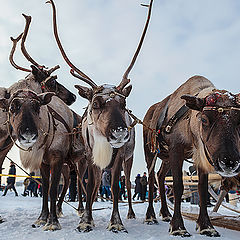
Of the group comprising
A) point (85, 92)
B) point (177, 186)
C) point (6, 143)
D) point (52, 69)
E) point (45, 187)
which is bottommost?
point (45, 187)

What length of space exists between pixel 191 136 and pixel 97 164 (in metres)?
1.57

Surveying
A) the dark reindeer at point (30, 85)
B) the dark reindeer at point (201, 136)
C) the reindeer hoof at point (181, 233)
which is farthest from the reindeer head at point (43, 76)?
the reindeer hoof at point (181, 233)

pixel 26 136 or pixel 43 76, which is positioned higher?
pixel 43 76

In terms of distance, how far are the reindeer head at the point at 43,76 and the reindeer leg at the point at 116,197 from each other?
2020 mm

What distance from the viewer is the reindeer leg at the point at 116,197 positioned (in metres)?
3.96

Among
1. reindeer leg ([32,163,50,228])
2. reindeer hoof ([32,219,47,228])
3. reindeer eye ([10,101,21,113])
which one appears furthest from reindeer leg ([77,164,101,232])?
reindeer eye ([10,101,21,113])

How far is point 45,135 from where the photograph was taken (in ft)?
14.7

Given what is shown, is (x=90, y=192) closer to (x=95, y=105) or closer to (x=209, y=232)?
(x=95, y=105)

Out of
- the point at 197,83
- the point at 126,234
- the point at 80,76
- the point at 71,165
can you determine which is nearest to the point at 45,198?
the point at 71,165

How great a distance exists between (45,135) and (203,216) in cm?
270

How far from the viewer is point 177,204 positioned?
373cm

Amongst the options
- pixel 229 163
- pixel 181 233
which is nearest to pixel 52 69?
pixel 181 233

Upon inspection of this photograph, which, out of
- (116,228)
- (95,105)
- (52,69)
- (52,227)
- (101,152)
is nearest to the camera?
(116,228)

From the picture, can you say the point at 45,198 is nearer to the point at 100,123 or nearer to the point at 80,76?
the point at 100,123
